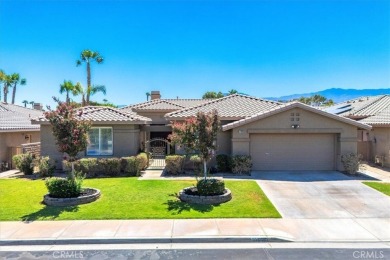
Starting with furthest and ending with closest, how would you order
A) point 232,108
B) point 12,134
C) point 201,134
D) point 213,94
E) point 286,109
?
point 213,94
point 12,134
point 232,108
point 286,109
point 201,134

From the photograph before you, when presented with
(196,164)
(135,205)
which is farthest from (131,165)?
(135,205)

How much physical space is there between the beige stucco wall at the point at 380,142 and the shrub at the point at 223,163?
425 inches

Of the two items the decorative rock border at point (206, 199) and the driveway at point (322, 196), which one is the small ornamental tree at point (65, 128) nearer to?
the decorative rock border at point (206, 199)

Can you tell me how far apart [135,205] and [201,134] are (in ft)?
12.1

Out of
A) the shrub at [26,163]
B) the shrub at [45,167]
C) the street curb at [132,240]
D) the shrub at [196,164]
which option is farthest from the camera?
the shrub at [196,164]

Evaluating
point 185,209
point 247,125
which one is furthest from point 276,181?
point 185,209

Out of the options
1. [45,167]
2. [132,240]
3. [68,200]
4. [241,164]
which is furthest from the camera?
[241,164]

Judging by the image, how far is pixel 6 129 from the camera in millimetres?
18906

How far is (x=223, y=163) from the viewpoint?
1733 centimetres

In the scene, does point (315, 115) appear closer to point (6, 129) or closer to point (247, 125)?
point (247, 125)

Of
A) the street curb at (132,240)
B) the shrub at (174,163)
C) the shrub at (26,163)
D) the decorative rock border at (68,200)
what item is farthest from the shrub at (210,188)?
the shrub at (26,163)

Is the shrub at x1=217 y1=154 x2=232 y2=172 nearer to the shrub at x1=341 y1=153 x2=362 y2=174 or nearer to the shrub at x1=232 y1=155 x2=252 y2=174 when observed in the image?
the shrub at x1=232 y1=155 x2=252 y2=174

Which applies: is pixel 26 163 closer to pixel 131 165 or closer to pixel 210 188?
pixel 131 165

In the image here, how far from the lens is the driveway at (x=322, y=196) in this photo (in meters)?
10.5
